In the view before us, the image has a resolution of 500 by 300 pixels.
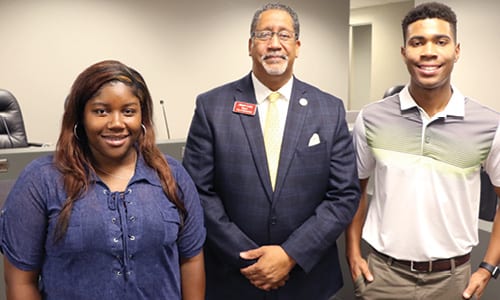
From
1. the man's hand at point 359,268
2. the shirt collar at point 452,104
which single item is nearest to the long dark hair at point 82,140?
the man's hand at point 359,268

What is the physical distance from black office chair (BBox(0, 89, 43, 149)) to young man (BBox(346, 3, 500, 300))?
333cm

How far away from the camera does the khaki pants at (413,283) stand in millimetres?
1452

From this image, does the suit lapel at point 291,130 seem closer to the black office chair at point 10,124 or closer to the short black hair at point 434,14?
the short black hair at point 434,14

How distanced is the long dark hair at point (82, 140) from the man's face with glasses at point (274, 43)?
415 millimetres

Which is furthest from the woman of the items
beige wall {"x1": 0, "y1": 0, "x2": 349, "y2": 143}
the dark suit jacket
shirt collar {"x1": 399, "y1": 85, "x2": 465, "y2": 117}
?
beige wall {"x1": 0, "y1": 0, "x2": 349, "y2": 143}

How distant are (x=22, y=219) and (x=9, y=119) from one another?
3.19 m

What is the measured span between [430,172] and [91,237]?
0.96 metres

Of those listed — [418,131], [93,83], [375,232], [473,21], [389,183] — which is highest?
[473,21]

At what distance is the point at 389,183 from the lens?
1462 millimetres

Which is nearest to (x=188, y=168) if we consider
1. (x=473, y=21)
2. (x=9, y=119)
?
(x=9, y=119)

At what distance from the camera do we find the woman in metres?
1.13

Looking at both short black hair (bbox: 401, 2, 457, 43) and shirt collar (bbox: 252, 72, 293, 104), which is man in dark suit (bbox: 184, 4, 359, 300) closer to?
shirt collar (bbox: 252, 72, 293, 104)

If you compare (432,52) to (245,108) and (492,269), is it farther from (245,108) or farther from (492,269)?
(492,269)

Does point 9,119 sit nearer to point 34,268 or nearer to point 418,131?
point 34,268
